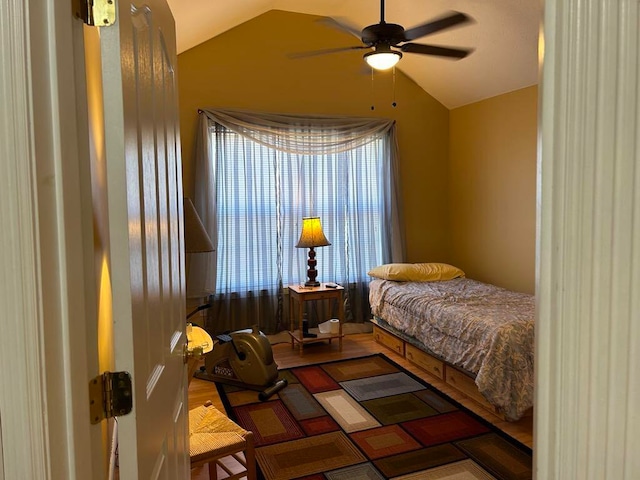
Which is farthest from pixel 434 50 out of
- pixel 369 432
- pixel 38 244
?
pixel 38 244

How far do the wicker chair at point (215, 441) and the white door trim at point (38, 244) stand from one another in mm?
1165

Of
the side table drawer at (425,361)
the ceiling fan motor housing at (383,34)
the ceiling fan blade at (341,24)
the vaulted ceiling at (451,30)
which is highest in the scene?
the vaulted ceiling at (451,30)

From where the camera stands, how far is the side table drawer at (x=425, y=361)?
3711mm

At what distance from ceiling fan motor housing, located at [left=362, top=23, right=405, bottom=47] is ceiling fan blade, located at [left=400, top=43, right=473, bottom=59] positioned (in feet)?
0.69

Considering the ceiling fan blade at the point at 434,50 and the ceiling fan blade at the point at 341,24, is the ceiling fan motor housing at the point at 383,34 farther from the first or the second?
the ceiling fan blade at the point at 434,50

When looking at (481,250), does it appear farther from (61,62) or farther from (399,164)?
(61,62)

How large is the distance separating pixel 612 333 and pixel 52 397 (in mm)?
828

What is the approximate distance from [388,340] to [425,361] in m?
0.64

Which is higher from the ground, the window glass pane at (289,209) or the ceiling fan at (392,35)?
the ceiling fan at (392,35)

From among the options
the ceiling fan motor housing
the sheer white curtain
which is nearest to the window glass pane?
the sheer white curtain

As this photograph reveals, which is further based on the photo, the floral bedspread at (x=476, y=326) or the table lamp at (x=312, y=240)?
the table lamp at (x=312, y=240)

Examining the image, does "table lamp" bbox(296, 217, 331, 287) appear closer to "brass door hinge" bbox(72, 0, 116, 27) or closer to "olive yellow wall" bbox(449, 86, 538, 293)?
"olive yellow wall" bbox(449, 86, 538, 293)

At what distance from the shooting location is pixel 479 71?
449 cm

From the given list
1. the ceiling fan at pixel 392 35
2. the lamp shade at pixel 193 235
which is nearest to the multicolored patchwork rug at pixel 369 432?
the lamp shade at pixel 193 235
